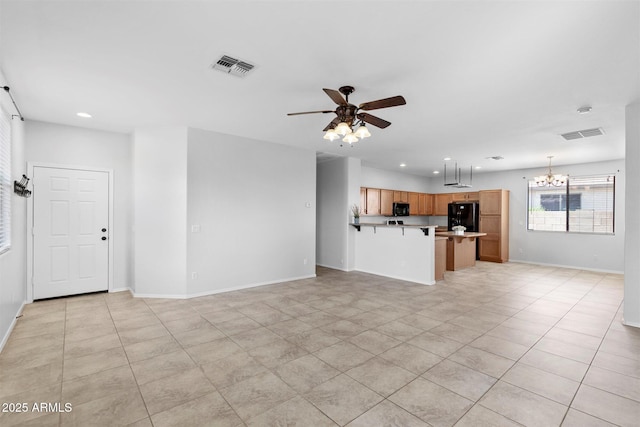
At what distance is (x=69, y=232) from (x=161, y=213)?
1.51 metres

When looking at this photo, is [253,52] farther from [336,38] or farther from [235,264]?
[235,264]

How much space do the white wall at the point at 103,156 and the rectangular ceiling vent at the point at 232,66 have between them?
3437 millimetres

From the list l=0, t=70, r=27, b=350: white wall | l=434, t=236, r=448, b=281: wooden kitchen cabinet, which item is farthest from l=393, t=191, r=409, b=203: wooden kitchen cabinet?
l=0, t=70, r=27, b=350: white wall

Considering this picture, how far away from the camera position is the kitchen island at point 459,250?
7336mm

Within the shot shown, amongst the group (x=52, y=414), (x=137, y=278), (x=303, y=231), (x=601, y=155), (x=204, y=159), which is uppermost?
(x=601, y=155)

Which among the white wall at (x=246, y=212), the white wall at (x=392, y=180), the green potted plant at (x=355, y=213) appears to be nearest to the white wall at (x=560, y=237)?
the white wall at (x=392, y=180)

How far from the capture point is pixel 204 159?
5000 mm

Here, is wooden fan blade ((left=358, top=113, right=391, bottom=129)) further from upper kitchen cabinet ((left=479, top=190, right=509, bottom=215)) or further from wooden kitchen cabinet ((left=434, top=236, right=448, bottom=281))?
upper kitchen cabinet ((left=479, top=190, right=509, bottom=215))

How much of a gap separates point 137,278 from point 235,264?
61.3 inches

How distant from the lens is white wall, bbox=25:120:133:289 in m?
4.61

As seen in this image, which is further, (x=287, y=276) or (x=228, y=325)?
(x=287, y=276)

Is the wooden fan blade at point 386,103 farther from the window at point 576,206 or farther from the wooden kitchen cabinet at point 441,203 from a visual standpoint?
the wooden kitchen cabinet at point 441,203

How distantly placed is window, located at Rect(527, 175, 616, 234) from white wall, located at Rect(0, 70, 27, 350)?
10938 mm

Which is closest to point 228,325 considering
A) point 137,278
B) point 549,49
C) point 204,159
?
point 137,278
